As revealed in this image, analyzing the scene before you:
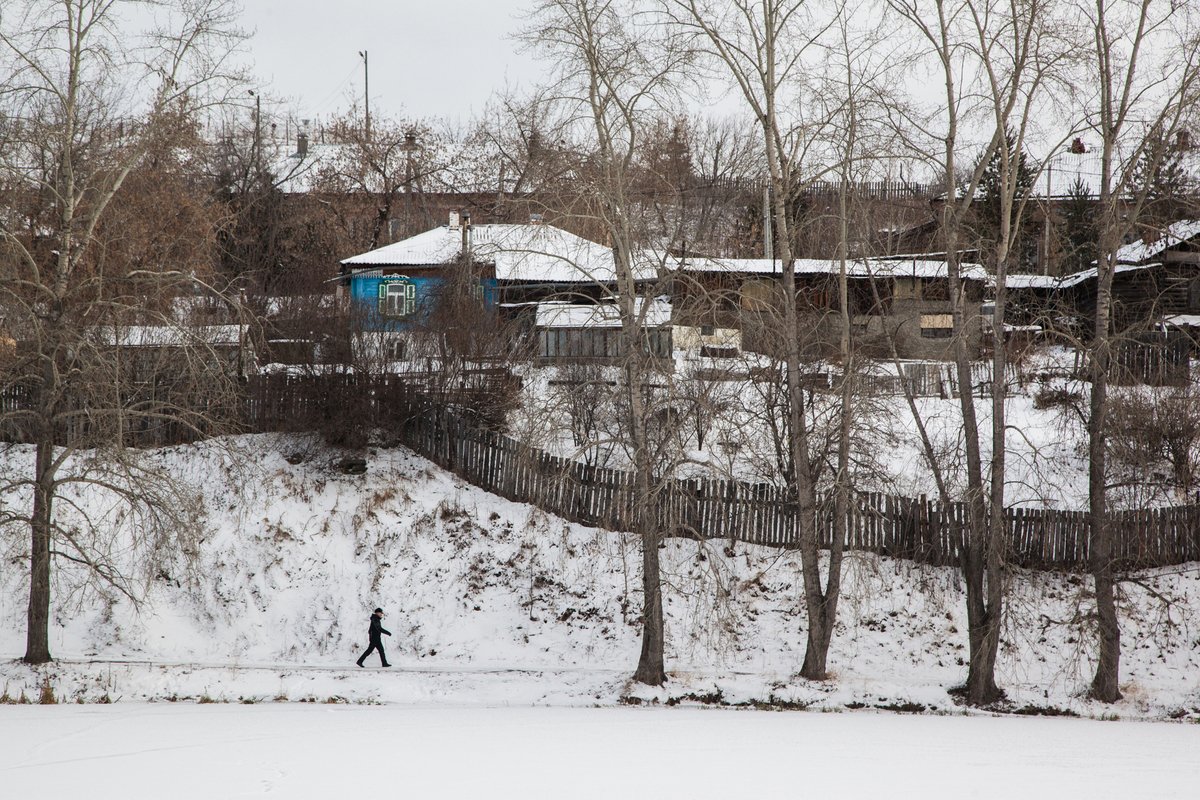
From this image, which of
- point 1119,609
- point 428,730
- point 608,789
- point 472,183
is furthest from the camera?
point 472,183

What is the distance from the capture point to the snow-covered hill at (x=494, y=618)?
14062mm

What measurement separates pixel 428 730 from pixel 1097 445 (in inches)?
392

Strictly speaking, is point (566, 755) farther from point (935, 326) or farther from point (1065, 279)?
point (935, 326)

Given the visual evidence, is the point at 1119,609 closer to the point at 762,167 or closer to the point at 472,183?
the point at 762,167

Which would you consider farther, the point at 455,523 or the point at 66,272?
the point at 455,523

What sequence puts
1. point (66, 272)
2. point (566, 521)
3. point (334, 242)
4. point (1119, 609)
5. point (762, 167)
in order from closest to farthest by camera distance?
point (66, 272) → point (762, 167) → point (1119, 609) → point (566, 521) → point (334, 242)

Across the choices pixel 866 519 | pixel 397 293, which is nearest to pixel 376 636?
pixel 866 519

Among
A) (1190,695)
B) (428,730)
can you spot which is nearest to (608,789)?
(428,730)

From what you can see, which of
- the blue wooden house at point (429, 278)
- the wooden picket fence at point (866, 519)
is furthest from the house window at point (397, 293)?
the wooden picket fence at point (866, 519)

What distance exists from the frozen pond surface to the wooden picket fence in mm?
4359

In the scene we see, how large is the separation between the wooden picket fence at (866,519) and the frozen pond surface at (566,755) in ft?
14.3

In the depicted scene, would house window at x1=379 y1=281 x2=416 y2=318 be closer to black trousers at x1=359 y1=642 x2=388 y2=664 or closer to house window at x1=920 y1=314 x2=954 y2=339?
black trousers at x1=359 y1=642 x2=388 y2=664

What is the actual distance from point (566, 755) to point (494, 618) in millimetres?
7593

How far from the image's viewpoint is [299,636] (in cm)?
1678
